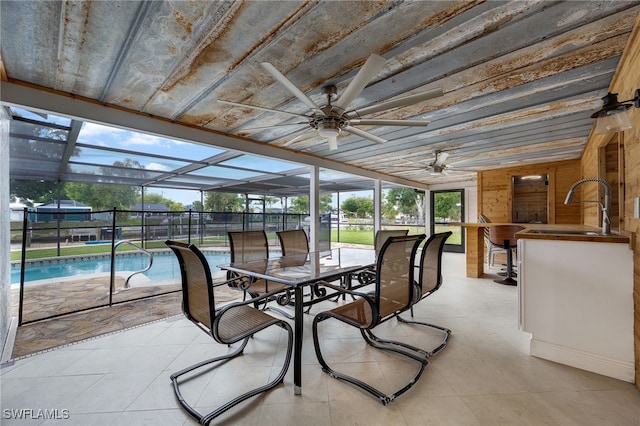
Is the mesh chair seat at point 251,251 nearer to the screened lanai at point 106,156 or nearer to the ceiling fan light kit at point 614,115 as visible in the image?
the screened lanai at point 106,156

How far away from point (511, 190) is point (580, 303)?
15.7ft

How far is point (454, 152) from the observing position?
442 cm

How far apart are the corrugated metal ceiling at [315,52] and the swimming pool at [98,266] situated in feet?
12.8

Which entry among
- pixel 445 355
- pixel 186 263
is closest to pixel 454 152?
pixel 445 355

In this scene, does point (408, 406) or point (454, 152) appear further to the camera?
point (454, 152)

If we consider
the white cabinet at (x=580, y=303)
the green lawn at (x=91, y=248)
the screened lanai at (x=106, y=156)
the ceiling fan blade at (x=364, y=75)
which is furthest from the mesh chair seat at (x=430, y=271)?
the green lawn at (x=91, y=248)

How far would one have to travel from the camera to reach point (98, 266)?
6.55 metres

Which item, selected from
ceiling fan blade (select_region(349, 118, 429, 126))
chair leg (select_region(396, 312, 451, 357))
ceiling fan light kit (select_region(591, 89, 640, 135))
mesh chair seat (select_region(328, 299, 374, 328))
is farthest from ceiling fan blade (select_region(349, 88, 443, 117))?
chair leg (select_region(396, 312, 451, 357))

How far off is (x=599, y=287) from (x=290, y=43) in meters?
2.77

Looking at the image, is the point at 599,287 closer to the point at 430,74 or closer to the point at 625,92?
the point at 625,92

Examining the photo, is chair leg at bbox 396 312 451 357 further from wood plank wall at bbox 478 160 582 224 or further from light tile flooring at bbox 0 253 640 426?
wood plank wall at bbox 478 160 582 224

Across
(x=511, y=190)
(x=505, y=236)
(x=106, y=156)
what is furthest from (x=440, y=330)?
(x=106, y=156)

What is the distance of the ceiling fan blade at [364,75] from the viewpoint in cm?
144

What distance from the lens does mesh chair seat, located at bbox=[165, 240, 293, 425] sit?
148 cm
